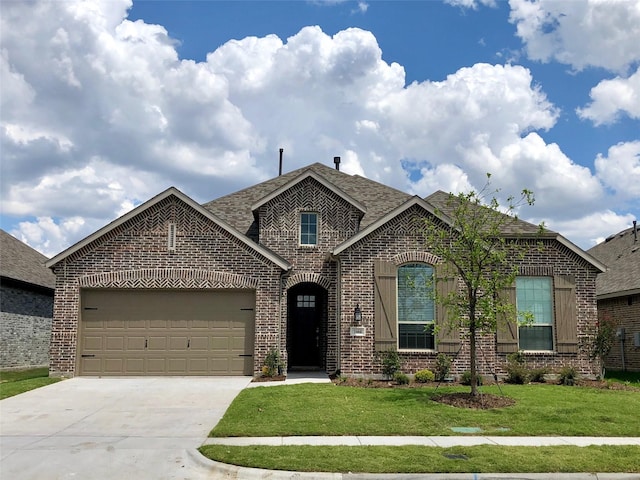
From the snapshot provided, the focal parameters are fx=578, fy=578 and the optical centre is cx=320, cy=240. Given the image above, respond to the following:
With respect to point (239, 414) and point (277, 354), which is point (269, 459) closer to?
point (239, 414)

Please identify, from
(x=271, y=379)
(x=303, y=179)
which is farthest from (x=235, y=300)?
(x=303, y=179)

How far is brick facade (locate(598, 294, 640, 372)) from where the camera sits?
1997 centimetres

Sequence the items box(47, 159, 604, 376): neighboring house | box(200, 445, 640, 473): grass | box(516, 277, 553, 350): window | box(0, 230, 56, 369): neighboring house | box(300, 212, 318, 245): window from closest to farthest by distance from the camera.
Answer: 1. box(200, 445, 640, 473): grass
2. box(47, 159, 604, 376): neighboring house
3. box(516, 277, 553, 350): window
4. box(300, 212, 318, 245): window
5. box(0, 230, 56, 369): neighboring house

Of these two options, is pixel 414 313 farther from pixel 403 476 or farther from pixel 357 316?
pixel 403 476

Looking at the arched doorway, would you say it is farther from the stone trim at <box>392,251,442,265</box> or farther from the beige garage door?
the stone trim at <box>392,251,442,265</box>

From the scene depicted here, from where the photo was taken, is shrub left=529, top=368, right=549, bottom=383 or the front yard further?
shrub left=529, top=368, right=549, bottom=383

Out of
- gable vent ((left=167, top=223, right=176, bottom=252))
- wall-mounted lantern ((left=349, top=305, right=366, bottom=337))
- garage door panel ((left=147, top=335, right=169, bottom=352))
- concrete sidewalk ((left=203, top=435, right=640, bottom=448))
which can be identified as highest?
gable vent ((left=167, top=223, right=176, bottom=252))

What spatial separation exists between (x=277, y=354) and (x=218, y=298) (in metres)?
2.34

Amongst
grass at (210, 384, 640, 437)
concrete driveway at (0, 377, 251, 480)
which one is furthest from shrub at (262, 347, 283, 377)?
grass at (210, 384, 640, 437)

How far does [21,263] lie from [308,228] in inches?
494

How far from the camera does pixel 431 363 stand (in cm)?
1612

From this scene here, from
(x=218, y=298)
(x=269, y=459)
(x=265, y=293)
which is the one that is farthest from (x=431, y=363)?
(x=269, y=459)

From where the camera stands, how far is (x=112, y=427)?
33.4ft

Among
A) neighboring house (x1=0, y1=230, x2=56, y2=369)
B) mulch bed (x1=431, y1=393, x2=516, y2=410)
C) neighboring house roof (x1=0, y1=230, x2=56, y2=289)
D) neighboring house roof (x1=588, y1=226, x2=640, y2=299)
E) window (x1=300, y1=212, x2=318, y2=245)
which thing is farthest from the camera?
neighboring house roof (x1=0, y1=230, x2=56, y2=289)
